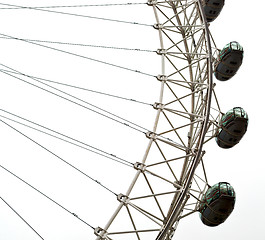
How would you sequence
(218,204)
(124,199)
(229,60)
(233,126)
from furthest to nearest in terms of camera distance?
(229,60)
(233,126)
(218,204)
(124,199)

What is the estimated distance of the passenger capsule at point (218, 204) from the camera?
16.4 metres

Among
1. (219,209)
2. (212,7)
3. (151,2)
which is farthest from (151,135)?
(212,7)

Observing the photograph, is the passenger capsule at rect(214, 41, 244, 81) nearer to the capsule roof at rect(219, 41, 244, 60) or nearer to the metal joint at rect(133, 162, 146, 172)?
the capsule roof at rect(219, 41, 244, 60)

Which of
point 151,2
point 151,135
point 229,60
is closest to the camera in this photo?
point 151,135

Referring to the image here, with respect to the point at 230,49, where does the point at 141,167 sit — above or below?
below

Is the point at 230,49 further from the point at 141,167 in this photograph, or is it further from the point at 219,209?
the point at 219,209

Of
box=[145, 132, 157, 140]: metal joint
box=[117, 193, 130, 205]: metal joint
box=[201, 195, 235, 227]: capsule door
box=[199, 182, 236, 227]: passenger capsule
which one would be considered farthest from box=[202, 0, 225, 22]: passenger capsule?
box=[117, 193, 130, 205]: metal joint

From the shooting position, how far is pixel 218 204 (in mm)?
16391

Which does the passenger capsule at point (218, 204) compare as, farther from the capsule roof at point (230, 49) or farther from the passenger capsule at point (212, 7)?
the passenger capsule at point (212, 7)

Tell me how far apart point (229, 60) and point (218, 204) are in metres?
6.64

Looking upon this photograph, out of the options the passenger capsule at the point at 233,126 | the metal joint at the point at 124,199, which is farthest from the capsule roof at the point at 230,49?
the metal joint at the point at 124,199

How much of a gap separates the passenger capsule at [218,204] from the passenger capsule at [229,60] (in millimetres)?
5725

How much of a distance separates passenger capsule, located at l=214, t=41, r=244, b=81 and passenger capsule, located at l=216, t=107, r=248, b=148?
2.31 metres

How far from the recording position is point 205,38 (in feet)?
65.1
